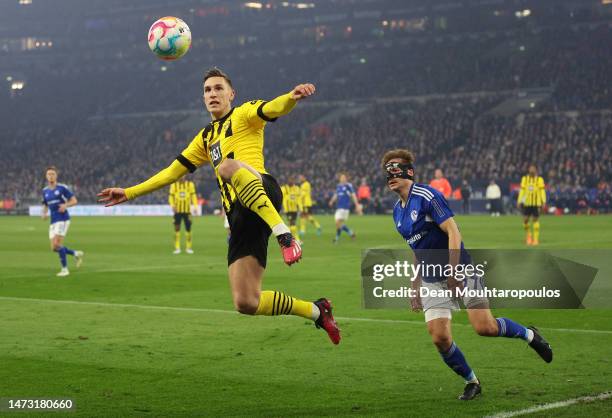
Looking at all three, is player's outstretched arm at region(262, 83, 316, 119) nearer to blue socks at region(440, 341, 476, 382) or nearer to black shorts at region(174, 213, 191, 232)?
blue socks at region(440, 341, 476, 382)

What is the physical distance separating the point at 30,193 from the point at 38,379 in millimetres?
63676

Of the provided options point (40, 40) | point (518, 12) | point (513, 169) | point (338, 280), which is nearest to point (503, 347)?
point (338, 280)

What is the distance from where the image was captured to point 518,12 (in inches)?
2990

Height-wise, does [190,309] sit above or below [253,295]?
below

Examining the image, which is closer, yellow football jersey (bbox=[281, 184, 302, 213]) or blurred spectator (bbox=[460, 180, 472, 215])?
yellow football jersey (bbox=[281, 184, 302, 213])

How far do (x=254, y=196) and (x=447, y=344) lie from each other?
1.92 meters

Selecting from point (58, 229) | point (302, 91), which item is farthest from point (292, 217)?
point (302, 91)

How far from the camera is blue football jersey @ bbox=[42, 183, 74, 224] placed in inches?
771

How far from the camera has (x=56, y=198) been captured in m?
19.6

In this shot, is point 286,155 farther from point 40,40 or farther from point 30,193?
point 40,40

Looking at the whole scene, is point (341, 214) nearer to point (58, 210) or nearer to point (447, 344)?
point (58, 210)

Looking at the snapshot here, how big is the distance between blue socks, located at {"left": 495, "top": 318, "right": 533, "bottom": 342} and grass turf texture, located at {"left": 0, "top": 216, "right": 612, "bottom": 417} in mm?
438

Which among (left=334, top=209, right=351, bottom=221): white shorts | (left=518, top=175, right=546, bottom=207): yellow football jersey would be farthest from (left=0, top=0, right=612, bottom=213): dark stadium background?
(left=334, top=209, right=351, bottom=221): white shorts

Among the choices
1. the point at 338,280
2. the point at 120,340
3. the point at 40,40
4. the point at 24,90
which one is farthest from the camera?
the point at 40,40
